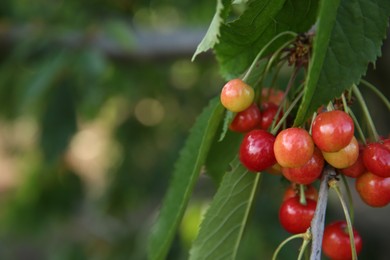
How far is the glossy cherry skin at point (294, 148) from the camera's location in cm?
87

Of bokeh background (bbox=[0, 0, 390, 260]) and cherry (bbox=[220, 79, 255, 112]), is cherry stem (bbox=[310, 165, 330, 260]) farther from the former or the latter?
bokeh background (bbox=[0, 0, 390, 260])

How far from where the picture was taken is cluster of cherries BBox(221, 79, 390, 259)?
0.88m

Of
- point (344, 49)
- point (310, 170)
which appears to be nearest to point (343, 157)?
point (310, 170)

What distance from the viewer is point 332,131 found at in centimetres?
86

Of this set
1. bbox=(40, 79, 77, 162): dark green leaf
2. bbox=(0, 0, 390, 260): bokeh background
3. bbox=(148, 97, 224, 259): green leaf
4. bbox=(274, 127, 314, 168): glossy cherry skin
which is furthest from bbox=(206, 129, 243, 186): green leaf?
Answer: bbox=(40, 79, 77, 162): dark green leaf

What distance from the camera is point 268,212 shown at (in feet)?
8.86

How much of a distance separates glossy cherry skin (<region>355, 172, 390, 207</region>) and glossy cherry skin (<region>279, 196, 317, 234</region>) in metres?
0.09

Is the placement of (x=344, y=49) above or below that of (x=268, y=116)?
above

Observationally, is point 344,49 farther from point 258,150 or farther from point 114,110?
point 114,110

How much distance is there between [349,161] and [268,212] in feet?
5.96

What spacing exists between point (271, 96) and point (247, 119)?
0.15 meters

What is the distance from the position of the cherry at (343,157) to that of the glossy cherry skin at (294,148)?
0.12ft

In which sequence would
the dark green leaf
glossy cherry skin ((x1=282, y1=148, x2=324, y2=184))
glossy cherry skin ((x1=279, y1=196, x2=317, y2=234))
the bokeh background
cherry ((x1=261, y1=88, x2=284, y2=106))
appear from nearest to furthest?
glossy cherry skin ((x1=282, y1=148, x2=324, y2=184)) < glossy cherry skin ((x1=279, y1=196, x2=317, y2=234)) < cherry ((x1=261, y1=88, x2=284, y2=106)) < the bokeh background < the dark green leaf

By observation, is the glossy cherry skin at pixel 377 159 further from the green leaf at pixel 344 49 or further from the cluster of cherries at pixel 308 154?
the green leaf at pixel 344 49
